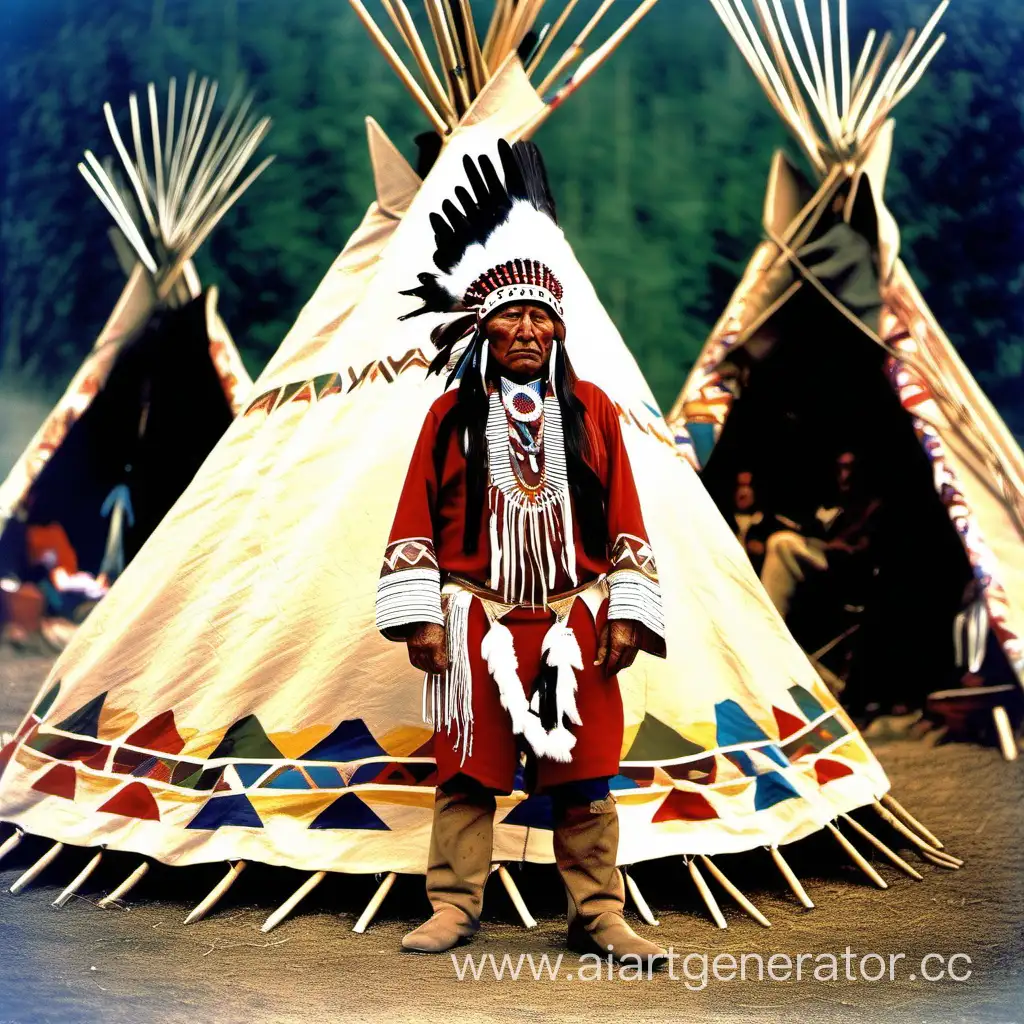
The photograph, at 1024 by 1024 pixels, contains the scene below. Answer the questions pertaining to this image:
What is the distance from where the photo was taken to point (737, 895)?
11.7 ft

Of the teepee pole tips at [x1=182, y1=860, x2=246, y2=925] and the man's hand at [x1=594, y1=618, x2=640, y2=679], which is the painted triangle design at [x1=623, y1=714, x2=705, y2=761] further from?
the teepee pole tips at [x1=182, y1=860, x2=246, y2=925]

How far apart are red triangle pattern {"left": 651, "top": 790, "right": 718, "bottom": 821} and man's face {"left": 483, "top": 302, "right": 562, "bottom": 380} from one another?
49.0 inches

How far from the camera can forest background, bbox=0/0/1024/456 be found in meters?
4.48

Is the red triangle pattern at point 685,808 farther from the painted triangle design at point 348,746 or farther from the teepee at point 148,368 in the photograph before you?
the teepee at point 148,368

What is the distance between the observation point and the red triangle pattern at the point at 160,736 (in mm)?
3668

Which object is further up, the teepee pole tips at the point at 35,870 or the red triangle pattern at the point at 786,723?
the red triangle pattern at the point at 786,723

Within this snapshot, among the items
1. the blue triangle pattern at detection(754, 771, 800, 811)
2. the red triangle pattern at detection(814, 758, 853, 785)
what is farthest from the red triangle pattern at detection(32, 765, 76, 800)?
the red triangle pattern at detection(814, 758, 853, 785)

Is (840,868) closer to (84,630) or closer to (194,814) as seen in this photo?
(194,814)

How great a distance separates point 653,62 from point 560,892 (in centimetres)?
287

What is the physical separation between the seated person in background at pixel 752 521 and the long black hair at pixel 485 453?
80.6 inches

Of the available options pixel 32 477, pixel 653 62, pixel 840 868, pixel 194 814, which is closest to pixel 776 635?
pixel 840 868

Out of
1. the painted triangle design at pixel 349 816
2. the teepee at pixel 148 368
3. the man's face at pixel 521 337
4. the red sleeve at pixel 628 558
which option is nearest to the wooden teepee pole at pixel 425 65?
the teepee at pixel 148 368

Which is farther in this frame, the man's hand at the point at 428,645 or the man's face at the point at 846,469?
the man's face at the point at 846,469

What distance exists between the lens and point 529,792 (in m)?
3.15
